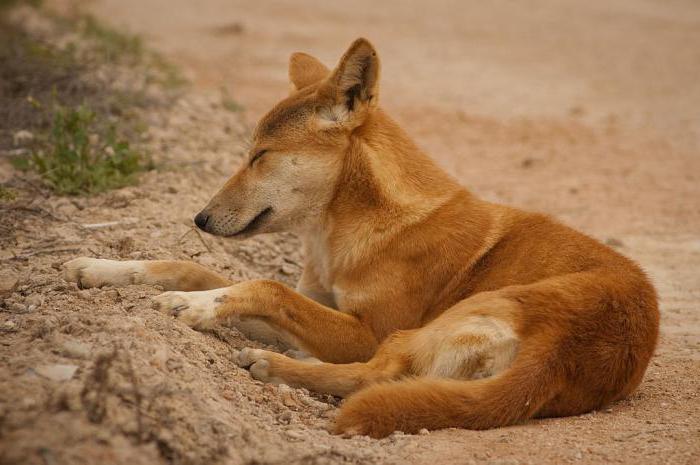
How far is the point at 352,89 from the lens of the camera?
4.66m

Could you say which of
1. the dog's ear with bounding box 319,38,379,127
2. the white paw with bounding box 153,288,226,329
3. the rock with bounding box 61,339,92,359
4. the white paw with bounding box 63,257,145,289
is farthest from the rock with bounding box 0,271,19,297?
the dog's ear with bounding box 319,38,379,127

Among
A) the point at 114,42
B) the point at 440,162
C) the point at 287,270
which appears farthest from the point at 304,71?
the point at 114,42

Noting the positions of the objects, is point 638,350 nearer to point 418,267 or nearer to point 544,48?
point 418,267

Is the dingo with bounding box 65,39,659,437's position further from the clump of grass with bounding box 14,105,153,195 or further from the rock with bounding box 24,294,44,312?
the clump of grass with bounding box 14,105,153,195

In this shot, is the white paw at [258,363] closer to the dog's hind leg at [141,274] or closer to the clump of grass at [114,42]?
the dog's hind leg at [141,274]

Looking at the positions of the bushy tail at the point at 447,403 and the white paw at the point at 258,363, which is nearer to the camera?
the bushy tail at the point at 447,403

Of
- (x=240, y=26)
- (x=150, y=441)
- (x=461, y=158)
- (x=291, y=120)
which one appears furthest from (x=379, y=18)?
(x=150, y=441)

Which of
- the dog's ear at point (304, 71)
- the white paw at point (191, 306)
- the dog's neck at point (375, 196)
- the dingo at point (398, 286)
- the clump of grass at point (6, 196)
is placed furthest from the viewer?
the clump of grass at point (6, 196)

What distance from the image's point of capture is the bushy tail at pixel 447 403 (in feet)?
12.2

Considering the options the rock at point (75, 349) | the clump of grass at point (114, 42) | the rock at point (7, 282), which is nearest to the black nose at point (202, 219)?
the rock at point (7, 282)

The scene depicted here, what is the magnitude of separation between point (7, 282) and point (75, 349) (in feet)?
3.39

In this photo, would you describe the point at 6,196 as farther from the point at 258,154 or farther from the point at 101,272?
the point at 258,154

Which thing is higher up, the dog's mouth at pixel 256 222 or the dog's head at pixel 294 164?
the dog's head at pixel 294 164

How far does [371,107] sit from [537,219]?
105 cm
